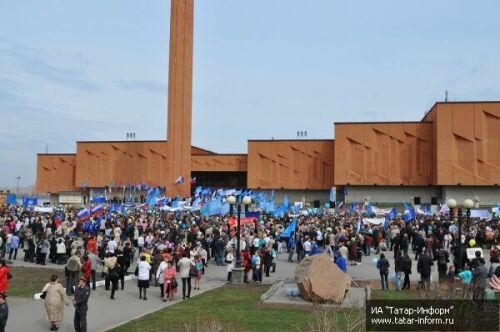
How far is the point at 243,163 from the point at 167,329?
2744 inches

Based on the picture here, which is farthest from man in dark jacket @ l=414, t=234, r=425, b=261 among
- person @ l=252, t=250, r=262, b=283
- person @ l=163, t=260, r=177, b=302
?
person @ l=163, t=260, r=177, b=302

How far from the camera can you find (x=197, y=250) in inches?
804

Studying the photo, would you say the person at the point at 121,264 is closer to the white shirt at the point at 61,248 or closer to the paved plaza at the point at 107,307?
the paved plaza at the point at 107,307

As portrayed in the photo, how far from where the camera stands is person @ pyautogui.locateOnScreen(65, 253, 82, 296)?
16.3 meters

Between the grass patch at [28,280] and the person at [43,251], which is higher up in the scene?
the person at [43,251]

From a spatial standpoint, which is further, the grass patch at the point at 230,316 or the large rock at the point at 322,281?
the large rock at the point at 322,281

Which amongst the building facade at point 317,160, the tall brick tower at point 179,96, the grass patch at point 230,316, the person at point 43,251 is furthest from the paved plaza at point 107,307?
the tall brick tower at point 179,96

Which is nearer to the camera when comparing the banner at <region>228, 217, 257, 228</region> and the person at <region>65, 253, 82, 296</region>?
the person at <region>65, 253, 82, 296</region>

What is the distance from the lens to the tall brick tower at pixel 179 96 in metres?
76.1

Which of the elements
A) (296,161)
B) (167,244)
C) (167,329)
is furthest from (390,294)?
(296,161)

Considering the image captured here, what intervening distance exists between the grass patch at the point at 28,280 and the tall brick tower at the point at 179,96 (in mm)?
54487

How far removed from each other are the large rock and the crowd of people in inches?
87.0

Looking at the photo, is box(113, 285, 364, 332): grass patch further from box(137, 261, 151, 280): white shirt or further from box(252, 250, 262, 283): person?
box(252, 250, 262, 283): person

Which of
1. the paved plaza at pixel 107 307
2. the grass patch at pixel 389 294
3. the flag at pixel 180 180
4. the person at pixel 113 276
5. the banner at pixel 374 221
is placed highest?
the flag at pixel 180 180
